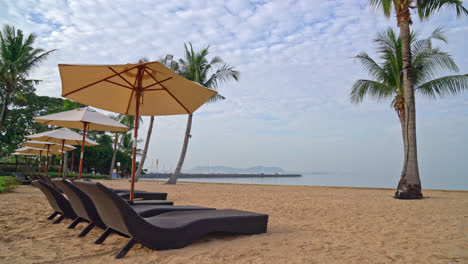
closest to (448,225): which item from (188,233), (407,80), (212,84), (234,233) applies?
(234,233)

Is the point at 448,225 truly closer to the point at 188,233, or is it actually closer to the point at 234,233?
the point at 234,233

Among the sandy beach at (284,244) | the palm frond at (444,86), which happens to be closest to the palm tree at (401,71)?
the palm frond at (444,86)

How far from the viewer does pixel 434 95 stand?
12.2m

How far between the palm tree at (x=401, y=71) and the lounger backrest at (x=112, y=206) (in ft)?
32.0

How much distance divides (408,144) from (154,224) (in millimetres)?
9365

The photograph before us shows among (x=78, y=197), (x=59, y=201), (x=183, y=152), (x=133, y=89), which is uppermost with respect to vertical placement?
(x=133, y=89)

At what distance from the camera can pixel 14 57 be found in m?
18.1

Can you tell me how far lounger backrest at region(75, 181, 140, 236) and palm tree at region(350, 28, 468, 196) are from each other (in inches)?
384

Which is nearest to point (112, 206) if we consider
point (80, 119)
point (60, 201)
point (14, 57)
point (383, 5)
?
point (60, 201)

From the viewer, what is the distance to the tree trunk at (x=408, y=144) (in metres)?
9.55

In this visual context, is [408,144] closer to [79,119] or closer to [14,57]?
[79,119]

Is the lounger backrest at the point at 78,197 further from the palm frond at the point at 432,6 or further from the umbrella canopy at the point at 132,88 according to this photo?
the palm frond at the point at 432,6

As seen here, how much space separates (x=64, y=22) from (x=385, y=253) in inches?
417

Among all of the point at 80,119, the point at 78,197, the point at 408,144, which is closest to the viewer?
the point at 78,197
